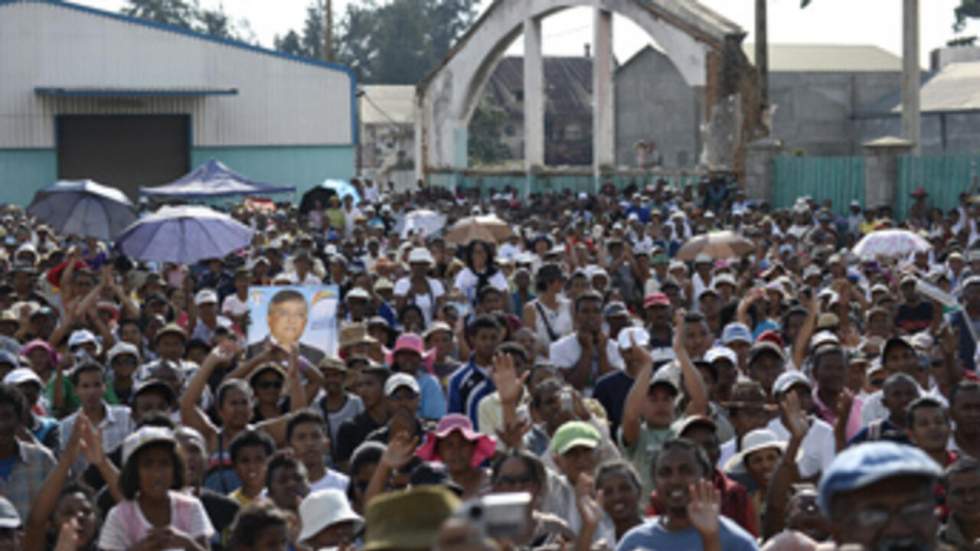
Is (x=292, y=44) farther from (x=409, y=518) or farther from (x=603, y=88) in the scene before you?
(x=409, y=518)

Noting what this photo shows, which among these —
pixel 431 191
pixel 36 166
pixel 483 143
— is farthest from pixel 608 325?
pixel 483 143

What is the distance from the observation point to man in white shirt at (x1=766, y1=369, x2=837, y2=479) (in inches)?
308

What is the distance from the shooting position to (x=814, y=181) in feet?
94.7

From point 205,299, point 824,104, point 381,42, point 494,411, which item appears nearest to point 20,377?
point 494,411

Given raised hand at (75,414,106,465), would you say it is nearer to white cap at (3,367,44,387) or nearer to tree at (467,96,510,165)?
→ white cap at (3,367,44,387)

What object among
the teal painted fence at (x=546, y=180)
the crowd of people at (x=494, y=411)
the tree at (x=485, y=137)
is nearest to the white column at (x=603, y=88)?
the teal painted fence at (x=546, y=180)

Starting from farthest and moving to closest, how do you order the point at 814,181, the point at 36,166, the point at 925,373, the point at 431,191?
1. the point at 36,166
2. the point at 431,191
3. the point at 814,181
4. the point at 925,373

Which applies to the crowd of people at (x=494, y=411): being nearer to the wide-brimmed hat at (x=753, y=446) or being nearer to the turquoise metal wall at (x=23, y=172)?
the wide-brimmed hat at (x=753, y=446)

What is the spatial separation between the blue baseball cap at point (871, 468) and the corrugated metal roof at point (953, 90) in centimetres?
4491

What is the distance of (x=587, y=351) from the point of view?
10453mm

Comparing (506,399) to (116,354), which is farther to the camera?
(116,354)

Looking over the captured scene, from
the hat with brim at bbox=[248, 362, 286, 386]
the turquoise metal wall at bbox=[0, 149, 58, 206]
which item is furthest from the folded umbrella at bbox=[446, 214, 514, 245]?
the turquoise metal wall at bbox=[0, 149, 58, 206]

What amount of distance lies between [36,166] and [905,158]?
69.2 feet

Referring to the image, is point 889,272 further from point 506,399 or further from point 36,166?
point 36,166
